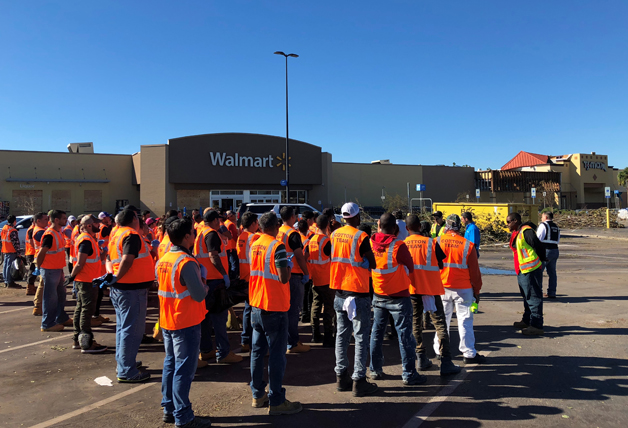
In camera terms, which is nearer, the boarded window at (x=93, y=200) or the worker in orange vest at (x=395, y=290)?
the worker in orange vest at (x=395, y=290)

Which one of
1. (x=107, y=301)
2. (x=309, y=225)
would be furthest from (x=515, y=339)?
(x=107, y=301)

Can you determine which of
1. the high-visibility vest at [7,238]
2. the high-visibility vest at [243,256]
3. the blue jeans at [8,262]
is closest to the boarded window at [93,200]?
the blue jeans at [8,262]

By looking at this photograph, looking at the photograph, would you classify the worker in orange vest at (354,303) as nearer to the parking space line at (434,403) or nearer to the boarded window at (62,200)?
the parking space line at (434,403)

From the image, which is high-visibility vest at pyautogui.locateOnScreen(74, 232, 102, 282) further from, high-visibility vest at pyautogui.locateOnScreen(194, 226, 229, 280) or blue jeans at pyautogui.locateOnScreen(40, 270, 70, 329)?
high-visibility vest at pyautogui.locateOnScreen(194, 226, 229, 280)

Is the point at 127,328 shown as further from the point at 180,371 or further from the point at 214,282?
the point at 180,371

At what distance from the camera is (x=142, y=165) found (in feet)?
112

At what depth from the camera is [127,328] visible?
17.5 ft

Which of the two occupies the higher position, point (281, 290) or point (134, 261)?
point (134, 261)

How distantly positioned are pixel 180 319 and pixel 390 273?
7.63ft

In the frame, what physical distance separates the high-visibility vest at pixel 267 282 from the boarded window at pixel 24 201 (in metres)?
34.4

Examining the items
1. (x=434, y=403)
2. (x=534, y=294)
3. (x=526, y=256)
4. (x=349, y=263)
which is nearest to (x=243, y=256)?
(x=349, y=263)

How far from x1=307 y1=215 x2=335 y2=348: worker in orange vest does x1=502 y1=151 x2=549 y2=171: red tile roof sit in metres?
58.8

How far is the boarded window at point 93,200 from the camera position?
1395 inches

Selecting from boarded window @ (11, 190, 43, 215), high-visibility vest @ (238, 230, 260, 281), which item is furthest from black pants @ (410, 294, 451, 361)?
boarded window @ (11, 190, 43, 215)
